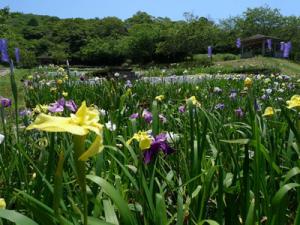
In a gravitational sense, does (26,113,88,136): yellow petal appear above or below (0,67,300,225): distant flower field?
above

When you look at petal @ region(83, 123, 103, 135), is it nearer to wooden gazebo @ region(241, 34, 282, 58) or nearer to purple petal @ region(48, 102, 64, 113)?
purple petal @ region(48, 102, 64, 113)

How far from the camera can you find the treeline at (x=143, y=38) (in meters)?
47.6

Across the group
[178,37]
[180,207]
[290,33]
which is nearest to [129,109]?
[180,207]

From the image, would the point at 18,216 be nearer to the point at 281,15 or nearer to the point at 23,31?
the point at 281,15

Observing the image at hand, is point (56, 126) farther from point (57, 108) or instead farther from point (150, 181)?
point (57, 108)

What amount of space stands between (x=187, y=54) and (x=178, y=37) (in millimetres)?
2200

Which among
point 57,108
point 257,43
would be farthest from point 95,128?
point 257,43

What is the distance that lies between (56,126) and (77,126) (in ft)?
0.15

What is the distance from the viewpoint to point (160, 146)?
1.59 m

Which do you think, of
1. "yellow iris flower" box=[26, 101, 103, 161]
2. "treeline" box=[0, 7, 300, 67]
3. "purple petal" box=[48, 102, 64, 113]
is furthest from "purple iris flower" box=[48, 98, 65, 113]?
"treeline" box=[0, 7, 300, 67]

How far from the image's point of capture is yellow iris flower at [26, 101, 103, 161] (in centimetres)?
71

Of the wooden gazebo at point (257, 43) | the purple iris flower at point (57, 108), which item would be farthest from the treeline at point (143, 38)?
the purple iris flower at point (57, 108)

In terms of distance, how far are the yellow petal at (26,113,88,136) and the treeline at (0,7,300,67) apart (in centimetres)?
3425

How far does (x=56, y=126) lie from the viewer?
2.33 ft
